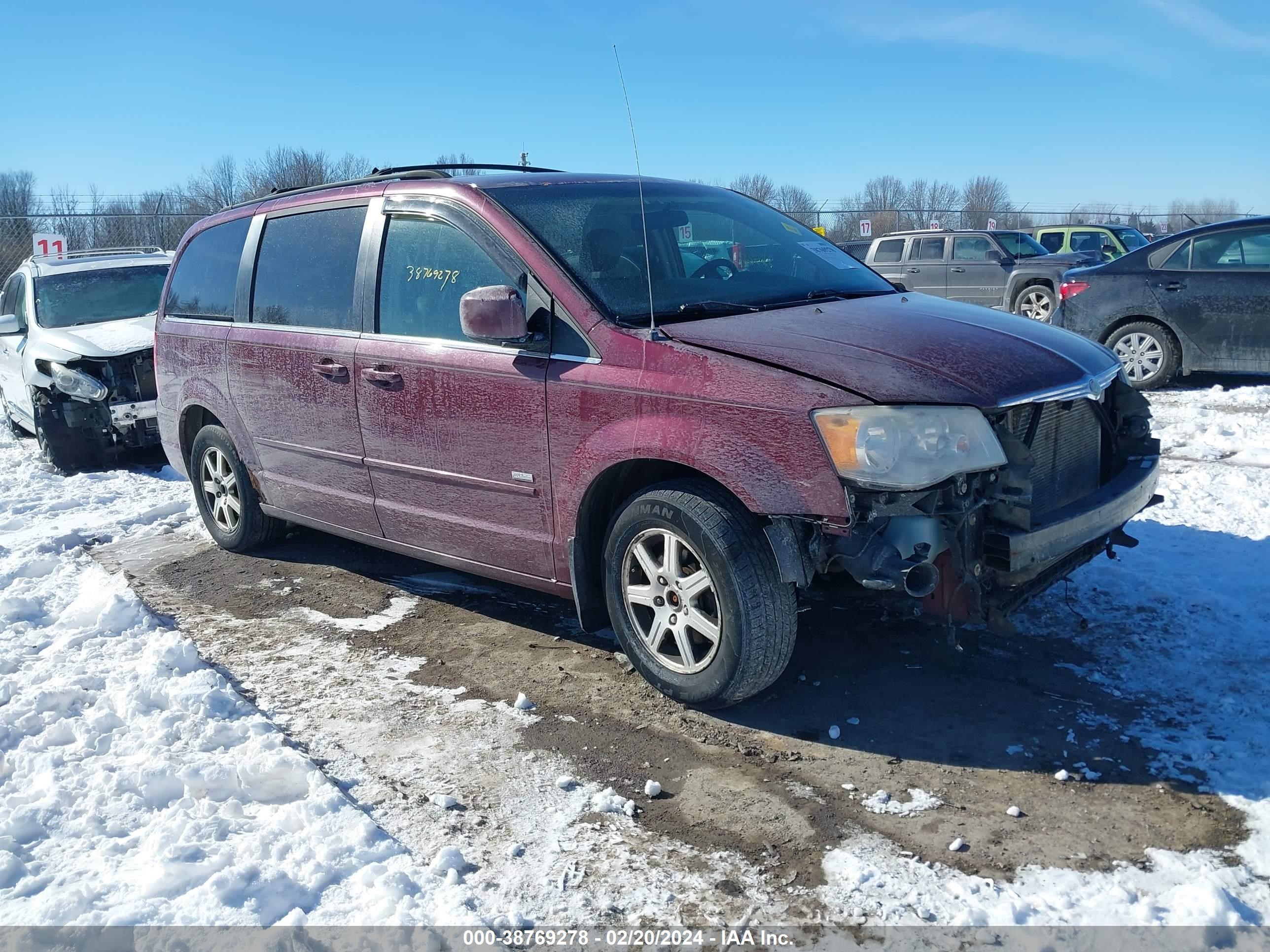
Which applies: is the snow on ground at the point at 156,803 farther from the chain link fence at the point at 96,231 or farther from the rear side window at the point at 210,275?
the chain link fence at the point at 96,231

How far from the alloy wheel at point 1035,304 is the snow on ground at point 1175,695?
22.9 ft

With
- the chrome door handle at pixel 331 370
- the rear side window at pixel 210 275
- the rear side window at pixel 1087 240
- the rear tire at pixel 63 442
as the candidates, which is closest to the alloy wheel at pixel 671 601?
the chrome door handle at pixel 331 370

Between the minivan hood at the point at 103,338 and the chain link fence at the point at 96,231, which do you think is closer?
the minivan hood at the point at 103,338

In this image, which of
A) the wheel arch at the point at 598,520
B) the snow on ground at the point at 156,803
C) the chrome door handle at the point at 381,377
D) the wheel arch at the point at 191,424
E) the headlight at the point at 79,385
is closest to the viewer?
the snow on ground at the point at 156,803

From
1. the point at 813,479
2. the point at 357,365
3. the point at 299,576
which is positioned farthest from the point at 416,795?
the point at 299,576

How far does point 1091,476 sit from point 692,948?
8.12ft

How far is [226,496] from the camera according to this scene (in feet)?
19.2

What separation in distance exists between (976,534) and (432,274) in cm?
246

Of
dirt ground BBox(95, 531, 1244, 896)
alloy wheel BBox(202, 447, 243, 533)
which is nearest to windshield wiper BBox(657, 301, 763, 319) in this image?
dirt ground BBox(95, 531, 1244, 896)

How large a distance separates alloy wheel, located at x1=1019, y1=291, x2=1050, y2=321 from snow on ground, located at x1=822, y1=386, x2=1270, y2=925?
699cm

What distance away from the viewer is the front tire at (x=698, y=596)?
334cm

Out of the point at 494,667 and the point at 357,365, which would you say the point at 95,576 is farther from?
the point at 494,667

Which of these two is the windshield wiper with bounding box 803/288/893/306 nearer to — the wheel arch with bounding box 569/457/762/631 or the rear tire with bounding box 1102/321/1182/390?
the wheel arch with bounding box 569/457/762/631

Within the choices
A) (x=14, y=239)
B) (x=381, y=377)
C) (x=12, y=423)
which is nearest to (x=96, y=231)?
(x=14, y=239)
